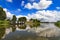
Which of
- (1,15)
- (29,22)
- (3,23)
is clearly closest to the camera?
(3,23)

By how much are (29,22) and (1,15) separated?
7176mm

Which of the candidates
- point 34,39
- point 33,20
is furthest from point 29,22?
point 34,39

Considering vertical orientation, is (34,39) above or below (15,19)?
below

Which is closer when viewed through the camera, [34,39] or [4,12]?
[34,39]

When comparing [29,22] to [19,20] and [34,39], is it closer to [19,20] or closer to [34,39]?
[19,20]

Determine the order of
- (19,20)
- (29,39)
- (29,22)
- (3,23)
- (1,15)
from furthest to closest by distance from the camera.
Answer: (29,22) < (19,20) < (1,15) < (3,23) < (29,39)

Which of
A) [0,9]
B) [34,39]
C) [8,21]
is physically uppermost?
[0,9]

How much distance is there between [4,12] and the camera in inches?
1083

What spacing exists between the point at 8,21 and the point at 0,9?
3.22 metres

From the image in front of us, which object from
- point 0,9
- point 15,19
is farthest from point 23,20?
point 0,9

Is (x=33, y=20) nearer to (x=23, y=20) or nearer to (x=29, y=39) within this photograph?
(x=23, y=20)

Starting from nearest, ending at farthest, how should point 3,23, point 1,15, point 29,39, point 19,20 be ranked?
point 29,39, point 3,23, point 1,15, point 19,20

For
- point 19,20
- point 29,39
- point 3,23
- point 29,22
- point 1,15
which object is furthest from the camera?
point 29,22

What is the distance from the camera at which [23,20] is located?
3041cm
